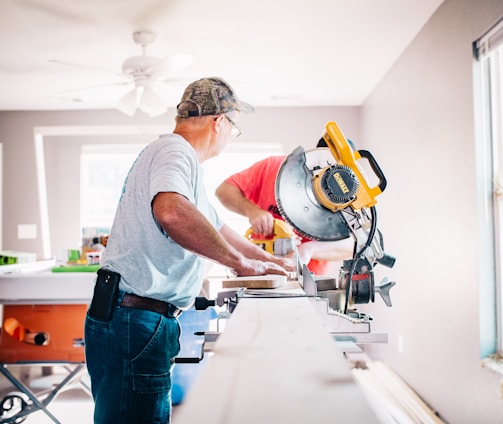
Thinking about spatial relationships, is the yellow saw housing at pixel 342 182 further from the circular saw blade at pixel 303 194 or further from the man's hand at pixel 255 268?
the man's hand at pixel 255 268

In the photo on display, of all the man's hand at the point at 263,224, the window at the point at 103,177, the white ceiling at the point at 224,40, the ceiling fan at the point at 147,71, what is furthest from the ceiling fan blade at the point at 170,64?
the window at the point at 103,177

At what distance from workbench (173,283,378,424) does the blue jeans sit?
0.63 metres

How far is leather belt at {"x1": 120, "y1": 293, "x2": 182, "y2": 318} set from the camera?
136 centimetres

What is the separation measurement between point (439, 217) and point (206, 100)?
6.25 feet

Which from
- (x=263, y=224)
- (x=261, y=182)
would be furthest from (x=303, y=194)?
(x=261, y=182)

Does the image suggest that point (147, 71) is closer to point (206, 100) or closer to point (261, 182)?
point (261, 182)

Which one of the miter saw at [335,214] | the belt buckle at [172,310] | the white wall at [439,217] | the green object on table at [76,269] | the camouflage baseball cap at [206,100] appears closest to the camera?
the miter saw at [335,214]

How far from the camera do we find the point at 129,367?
1343 mm

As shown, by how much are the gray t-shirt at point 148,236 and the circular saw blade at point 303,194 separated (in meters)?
0.25

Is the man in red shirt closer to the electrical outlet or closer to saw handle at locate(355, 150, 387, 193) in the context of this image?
saw handle at locate(355, 150, 387, 193)

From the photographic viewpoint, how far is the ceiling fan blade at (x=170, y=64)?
292cm

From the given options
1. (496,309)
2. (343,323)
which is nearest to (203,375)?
(343,323)

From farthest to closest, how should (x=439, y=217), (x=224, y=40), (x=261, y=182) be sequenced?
1. (x=224, y=40)
2. (x=439, y=217)
3. (x=261, y=182)

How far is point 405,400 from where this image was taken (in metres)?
3.25
